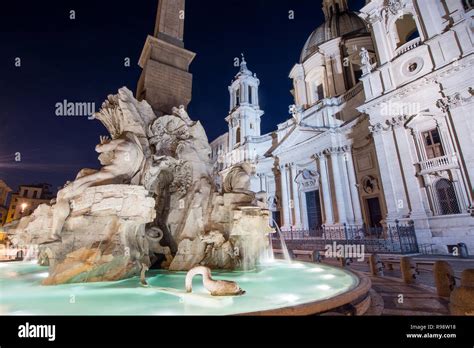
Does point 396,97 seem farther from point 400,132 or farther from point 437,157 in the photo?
point 437,157

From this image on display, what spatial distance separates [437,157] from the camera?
14.7 meters

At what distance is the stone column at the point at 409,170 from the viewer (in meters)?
14.7

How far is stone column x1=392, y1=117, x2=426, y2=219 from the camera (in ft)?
48.2

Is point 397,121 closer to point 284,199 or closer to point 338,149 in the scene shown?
point 338,149

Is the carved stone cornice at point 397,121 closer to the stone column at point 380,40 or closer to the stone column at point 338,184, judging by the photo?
the stone column at point 380,40

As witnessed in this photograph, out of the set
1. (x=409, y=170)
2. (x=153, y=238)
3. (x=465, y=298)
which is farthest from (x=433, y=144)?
(x=153, y=238)

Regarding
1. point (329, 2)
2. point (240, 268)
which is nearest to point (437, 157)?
point (240, 268)

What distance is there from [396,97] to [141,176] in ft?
58.5

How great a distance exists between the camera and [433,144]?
50.2ft

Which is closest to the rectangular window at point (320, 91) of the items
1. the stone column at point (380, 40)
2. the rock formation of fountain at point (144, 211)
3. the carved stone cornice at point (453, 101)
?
the stone column at point (380, 40)

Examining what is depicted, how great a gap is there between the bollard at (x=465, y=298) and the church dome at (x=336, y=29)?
32.6m

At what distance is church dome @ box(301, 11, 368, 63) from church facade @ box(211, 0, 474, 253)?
155 millimetres

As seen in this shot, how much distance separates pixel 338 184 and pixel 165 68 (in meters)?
19.1
